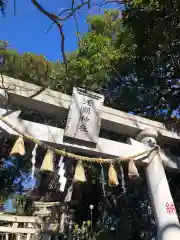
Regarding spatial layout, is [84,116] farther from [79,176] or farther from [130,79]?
[130,79]

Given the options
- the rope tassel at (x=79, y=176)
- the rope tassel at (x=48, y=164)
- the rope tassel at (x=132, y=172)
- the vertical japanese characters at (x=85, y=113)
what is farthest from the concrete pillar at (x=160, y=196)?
the rope tassel at (x=48, y=164)

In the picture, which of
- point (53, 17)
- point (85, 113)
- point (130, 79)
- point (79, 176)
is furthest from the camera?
point (130, 79)

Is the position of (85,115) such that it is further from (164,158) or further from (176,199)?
(176,199)

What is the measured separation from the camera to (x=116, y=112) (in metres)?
5.27

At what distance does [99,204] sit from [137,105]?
309 cm

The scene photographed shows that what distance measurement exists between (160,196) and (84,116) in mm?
1939

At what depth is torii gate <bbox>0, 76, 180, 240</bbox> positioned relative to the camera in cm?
434

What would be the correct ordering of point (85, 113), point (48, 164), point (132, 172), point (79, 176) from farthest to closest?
point (85, 113), point (132, 172), point (79, 176), point (48, 164)

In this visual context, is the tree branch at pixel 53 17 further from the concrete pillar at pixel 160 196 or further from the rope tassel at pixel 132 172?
the concrete pillar at pixel 160 196

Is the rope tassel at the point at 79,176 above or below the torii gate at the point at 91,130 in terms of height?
below

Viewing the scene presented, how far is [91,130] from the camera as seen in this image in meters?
4.68

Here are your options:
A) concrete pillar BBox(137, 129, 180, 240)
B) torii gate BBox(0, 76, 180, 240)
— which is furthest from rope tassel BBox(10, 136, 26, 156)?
concrete pillar BBox(137, 129, 180, 240)

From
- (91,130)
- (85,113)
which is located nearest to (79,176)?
(91,130)

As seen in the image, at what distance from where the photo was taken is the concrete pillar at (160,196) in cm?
435
